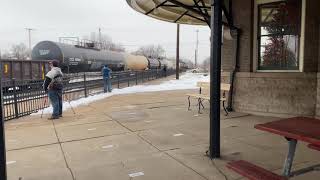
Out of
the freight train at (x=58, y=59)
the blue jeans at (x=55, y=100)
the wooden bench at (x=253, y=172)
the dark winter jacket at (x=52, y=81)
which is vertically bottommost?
the wooden bench at (x=253, y=172)

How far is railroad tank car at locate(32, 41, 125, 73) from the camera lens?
24031mm

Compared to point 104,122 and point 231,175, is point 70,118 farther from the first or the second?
point 231,175

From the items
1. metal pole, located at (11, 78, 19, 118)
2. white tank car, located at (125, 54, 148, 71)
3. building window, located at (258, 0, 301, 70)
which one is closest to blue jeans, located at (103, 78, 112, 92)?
metal pole, located at (11, 78, 19, 118)

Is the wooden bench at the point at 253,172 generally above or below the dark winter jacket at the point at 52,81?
below

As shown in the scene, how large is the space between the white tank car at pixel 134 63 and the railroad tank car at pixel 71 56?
6882 millimetres

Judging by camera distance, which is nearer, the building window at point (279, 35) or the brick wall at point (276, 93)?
the brick wall at point (276, 93)

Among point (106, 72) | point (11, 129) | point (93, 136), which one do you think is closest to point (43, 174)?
point (93, 136)

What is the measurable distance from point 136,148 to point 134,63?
33353 millimetres

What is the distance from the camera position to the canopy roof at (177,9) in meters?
10.1

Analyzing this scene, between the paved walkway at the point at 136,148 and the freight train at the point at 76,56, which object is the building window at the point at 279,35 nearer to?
the paved walkway at the point at 136,148

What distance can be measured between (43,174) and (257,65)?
657 centimetres

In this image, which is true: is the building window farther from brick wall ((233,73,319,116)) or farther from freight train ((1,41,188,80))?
freight train ((1,41,188,80))

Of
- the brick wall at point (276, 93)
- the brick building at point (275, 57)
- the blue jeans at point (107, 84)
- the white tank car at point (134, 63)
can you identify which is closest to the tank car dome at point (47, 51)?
the blue jeans at point (107, 84)

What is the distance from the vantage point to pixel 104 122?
9.19 meters
